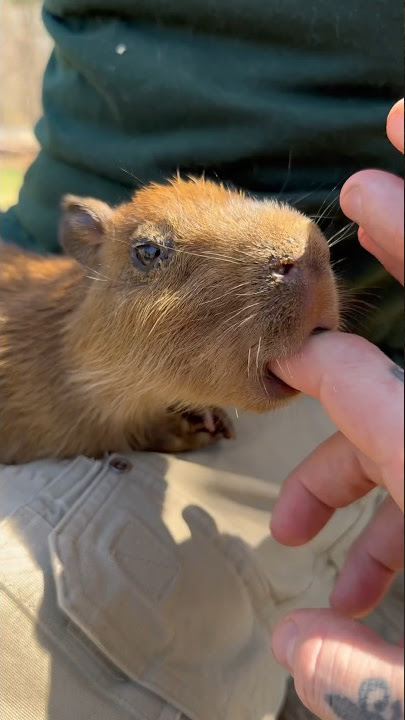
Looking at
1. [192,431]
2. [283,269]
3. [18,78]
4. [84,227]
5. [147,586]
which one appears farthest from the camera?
[18,78]

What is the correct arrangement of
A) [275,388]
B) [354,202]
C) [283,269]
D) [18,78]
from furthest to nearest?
[18,78]
[275,388]
[283,269]
[354,202]

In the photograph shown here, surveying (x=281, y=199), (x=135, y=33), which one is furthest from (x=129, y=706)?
(x=135, y=33)

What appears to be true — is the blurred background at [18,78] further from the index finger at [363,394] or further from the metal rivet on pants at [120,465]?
the index finger at [363,394]

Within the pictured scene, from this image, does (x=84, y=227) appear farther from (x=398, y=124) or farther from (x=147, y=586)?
(x=398, y=124)

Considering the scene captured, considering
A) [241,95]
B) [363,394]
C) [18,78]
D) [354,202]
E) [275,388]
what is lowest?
[275,388]

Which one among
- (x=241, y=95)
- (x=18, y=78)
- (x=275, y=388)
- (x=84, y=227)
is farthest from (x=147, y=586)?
(x=18, y=78)

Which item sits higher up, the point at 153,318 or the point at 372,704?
the point at 153,318

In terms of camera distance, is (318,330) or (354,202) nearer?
(354,202)

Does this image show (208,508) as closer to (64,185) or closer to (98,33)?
(64,185)

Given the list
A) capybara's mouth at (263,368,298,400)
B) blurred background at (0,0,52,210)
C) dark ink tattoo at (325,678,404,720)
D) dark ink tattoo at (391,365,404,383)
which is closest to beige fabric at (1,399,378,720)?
capybara's mouth at (263,368,298,400)
